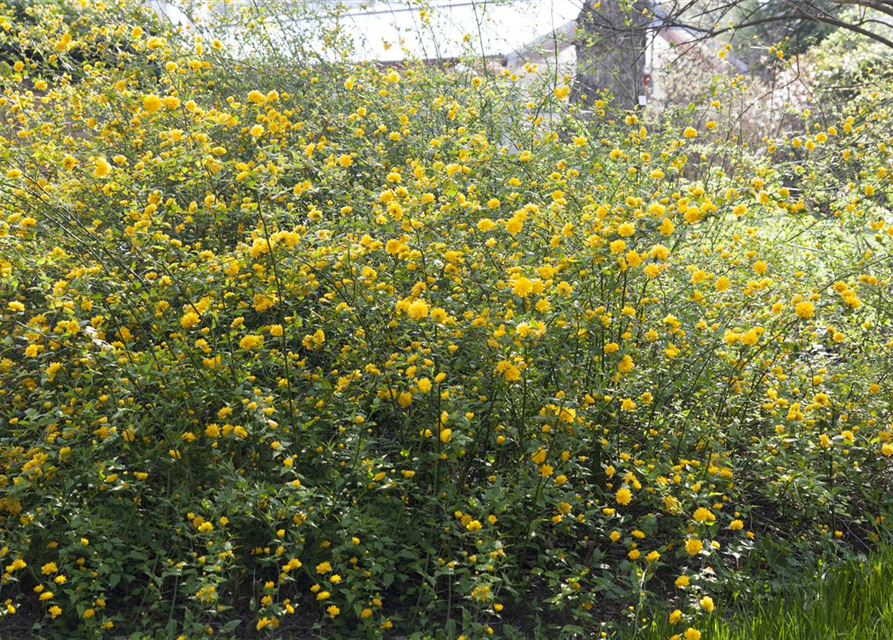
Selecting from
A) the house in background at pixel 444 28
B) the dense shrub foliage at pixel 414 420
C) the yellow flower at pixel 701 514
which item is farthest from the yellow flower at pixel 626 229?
the house in background at pixel 444 28

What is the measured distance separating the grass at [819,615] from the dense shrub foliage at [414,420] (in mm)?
77

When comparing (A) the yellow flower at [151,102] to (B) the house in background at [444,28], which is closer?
(A) the yellow flower at [151,102]

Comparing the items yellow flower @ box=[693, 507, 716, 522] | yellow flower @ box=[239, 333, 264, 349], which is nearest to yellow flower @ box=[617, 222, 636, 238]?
yellow flower @ box=[693, 507, 716, 522]

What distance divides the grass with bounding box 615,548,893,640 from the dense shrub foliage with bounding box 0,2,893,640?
0.08m

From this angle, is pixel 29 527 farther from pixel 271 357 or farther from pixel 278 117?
pixel 278 117

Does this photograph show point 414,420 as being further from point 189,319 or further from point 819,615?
point 819,615

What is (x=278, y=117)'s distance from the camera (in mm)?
4227

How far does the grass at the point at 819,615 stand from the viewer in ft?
Result: 8.50

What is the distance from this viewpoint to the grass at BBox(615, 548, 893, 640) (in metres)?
2.59

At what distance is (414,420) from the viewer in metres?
3.01

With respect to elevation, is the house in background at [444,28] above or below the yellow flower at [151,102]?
above

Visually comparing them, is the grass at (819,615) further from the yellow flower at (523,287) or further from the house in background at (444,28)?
the house in background at (444,28)

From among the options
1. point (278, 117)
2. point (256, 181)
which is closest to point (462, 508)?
point (256, 181)

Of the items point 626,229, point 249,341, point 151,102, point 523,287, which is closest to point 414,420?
point 249,341
